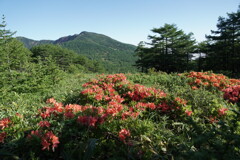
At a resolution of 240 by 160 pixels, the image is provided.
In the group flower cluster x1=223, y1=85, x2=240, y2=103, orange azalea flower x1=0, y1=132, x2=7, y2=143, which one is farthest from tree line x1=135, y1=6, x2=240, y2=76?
orange azalea flower x1=0, y1=132, x2=7, y2=143

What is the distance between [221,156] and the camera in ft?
3.36

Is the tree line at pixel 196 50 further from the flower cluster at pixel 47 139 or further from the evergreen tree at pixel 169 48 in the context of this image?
the flower cluster at pixel 47 139

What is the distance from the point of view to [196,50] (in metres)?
24.4

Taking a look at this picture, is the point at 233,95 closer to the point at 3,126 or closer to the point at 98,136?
the point at 98,136

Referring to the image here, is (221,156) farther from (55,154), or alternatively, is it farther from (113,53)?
(113,53)

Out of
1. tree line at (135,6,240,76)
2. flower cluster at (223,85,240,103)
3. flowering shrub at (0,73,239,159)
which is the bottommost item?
flowering shrub at (0,73,239,159)

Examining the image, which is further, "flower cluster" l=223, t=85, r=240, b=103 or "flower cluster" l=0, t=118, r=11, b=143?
"flower cluster" l=223, t=85, r=240, b=103

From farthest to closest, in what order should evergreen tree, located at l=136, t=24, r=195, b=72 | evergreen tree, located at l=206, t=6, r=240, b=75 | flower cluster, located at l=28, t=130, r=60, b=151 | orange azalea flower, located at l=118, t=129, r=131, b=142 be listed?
evergreen tree, located at l=136, t=24, r=195, b=72
evergreen tree, located at l=206, t=6, r=240, b=75
orange azalea flower, located at l=118, t=129, r=131, b=142
flower cluster, located at l=28, t=130, r=60, b=151

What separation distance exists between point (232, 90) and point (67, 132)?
3681 mm

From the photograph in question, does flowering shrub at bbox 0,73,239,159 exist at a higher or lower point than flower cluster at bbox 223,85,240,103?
lower

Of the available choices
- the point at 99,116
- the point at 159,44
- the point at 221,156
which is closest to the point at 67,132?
the point at 99,116

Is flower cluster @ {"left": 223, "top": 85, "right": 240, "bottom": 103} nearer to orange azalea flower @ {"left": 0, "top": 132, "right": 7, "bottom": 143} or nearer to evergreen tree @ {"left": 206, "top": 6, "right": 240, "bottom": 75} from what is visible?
orange azalea flower @ {"left": 0, "top": 132, "right": 7, "bottom": 143}

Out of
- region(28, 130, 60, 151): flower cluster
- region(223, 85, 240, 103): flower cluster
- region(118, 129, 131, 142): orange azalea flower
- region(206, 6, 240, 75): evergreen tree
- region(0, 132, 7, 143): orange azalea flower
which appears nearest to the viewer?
region(28, 130, 60, 151): flower cluster

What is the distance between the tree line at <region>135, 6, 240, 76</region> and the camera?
18750 mm
